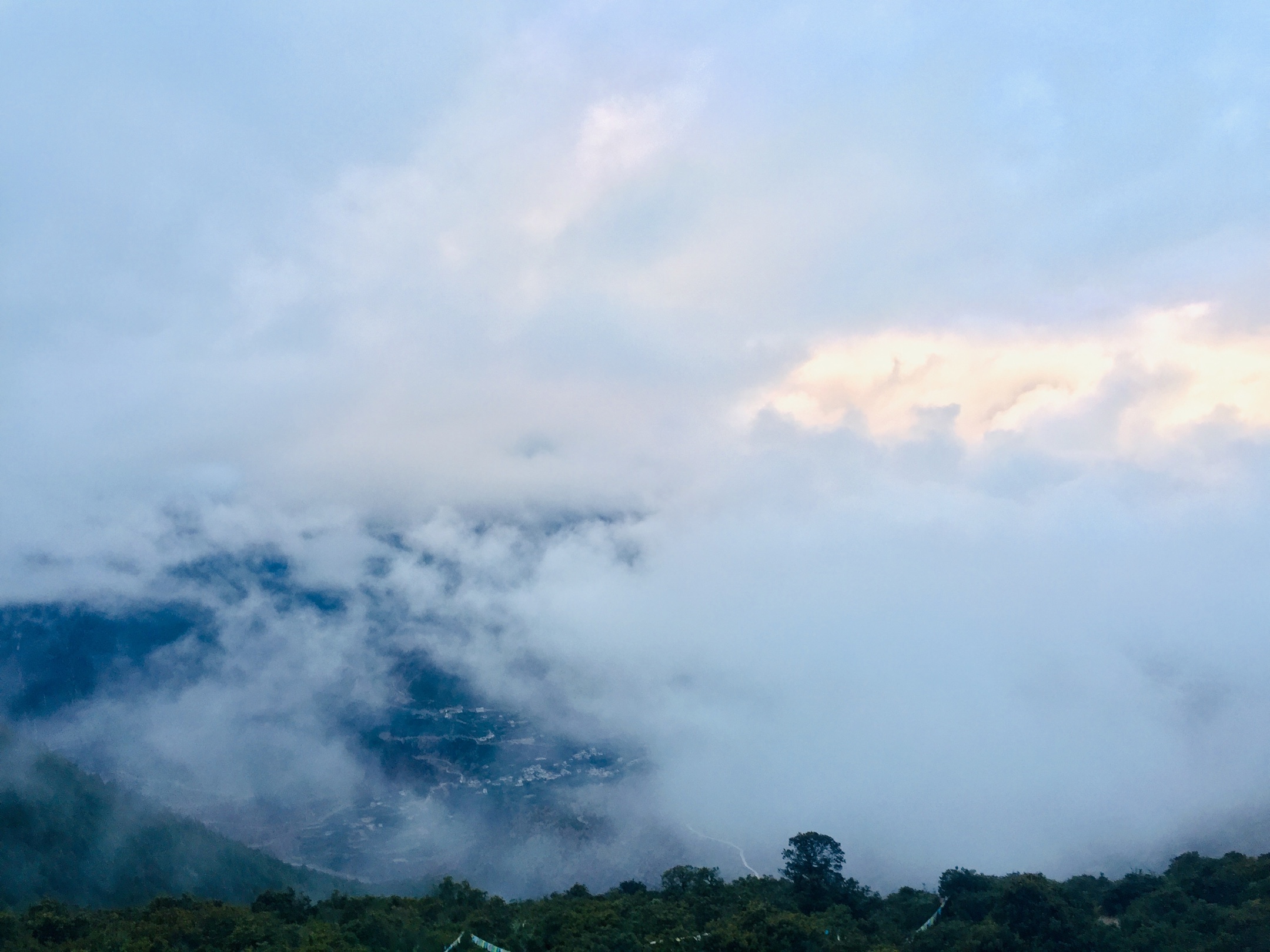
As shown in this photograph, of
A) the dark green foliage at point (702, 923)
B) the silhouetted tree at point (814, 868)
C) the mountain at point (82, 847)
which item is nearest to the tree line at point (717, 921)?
the dark green foliage at point (702, 923)

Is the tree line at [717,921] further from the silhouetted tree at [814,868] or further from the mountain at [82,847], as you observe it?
the mountain at [82,847]

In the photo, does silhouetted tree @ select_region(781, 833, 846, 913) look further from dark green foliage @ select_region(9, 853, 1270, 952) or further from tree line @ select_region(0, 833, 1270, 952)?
Answer: dark green foliage @ select_region(9, 853, 1270, 952)

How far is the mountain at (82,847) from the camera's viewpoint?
524 feet

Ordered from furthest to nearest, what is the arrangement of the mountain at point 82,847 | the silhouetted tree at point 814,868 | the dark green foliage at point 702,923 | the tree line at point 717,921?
the mountain at point 82,847 → the silhouetted tree at point 814,868 → the tree line at point 717,921 → the dark green foliage at point 702,923

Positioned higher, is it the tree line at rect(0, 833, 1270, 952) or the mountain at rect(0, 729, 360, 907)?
the mountain at rect(0, 729, 360, 907)

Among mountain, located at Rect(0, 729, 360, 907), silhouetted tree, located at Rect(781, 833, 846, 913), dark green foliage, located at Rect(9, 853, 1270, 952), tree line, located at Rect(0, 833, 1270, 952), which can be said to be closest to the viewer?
dark green foliage, located at Rect(9, 853, 1270, 952)

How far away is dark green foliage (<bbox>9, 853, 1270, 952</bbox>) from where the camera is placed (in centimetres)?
6209

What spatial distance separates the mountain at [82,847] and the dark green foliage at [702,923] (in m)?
95.4

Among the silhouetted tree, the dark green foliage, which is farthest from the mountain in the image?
the silhouetted tree

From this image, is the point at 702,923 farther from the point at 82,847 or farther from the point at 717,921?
the point at 82,847

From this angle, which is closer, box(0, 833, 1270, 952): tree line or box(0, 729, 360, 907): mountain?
box(0, 833, 1270, 952): tree line

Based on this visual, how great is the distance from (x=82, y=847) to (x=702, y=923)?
158 m

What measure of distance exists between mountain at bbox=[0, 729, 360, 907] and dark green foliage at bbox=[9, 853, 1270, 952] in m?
95.4

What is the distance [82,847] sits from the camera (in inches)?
6806
